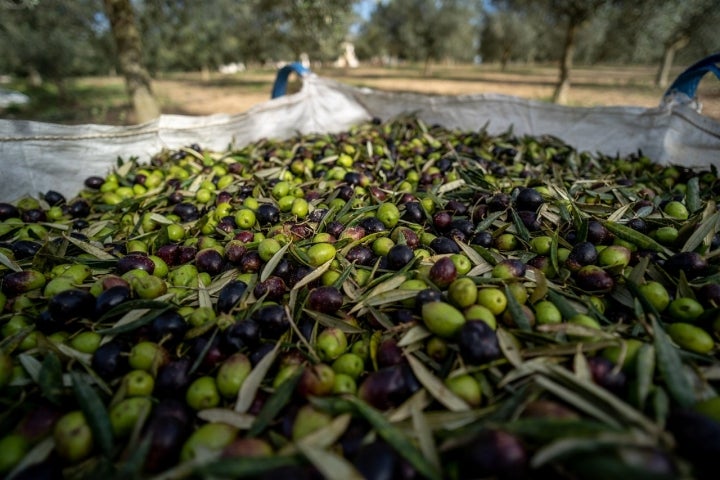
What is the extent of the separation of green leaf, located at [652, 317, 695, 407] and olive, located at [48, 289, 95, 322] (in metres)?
2.65

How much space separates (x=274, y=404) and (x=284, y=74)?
16.6 ft

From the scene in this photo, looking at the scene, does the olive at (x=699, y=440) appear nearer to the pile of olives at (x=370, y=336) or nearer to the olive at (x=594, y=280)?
the pile of olives at (x=370, y=336)

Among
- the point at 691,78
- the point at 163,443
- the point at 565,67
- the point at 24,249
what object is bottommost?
the point at 163,443

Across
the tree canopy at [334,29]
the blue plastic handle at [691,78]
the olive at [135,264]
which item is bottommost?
the olive at [135,264]

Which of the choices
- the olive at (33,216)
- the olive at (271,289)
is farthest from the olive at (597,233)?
the olive at (33,216)

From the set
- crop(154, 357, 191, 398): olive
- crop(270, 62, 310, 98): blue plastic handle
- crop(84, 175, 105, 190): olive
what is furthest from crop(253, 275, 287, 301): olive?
crop(270, 62, 310, 98): blue plastic handle

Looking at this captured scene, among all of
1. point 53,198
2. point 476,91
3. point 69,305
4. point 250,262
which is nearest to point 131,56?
point 53,198

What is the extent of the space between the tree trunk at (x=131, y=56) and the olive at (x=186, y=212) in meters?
6.69

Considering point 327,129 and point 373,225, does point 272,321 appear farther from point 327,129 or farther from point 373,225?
point 327,129

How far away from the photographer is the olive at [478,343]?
150cm

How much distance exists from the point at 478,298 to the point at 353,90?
15.6 feet

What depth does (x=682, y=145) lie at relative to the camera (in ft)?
12.6

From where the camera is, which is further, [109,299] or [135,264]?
[135,264]

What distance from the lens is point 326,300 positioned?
6.28ft
